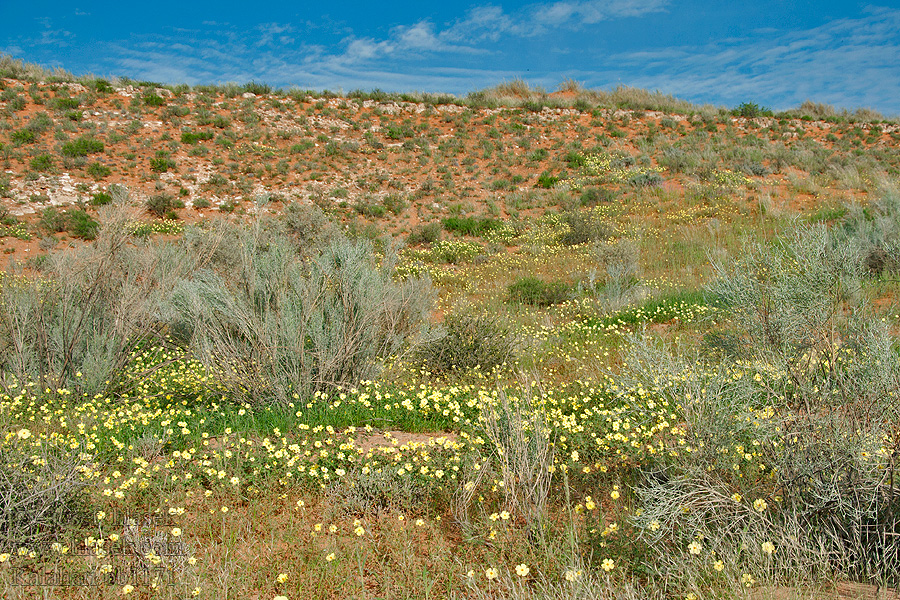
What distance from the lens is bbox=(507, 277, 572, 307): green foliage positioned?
30.3 ft

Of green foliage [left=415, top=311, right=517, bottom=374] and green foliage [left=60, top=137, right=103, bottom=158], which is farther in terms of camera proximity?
green foliage [left=60, top=137, right=103, bottom=158]

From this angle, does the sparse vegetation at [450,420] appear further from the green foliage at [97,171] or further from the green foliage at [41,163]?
the green foliage at [41,163]

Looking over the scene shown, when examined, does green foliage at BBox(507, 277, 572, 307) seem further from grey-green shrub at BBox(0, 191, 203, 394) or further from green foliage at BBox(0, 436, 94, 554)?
green foliage at BBox(0, 436, 94, 554)

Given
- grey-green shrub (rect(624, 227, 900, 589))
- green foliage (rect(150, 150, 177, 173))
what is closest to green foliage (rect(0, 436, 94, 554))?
grey-green shrub (rect(624, 227, 900, 589))

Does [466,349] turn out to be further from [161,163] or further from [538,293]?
[161,163]

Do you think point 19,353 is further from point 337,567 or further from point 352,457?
point 337,567

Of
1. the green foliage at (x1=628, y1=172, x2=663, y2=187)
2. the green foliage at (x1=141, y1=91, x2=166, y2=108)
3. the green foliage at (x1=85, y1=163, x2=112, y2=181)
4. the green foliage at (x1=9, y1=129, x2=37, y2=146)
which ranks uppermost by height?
the green foliage at (x1=141, y1=91, x2=166, y2=108)

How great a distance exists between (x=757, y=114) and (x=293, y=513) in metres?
30.0

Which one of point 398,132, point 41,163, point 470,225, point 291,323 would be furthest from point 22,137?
point 291,323

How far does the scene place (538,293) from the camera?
9.34 metres

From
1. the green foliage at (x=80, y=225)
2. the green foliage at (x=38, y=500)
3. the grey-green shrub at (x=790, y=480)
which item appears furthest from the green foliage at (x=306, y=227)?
the grey-green shrub at (x=790, y=480)

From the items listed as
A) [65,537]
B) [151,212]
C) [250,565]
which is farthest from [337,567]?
[151,212]

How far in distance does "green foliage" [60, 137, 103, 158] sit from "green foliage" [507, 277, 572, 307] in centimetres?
1674

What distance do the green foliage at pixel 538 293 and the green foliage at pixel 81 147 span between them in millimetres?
16737
